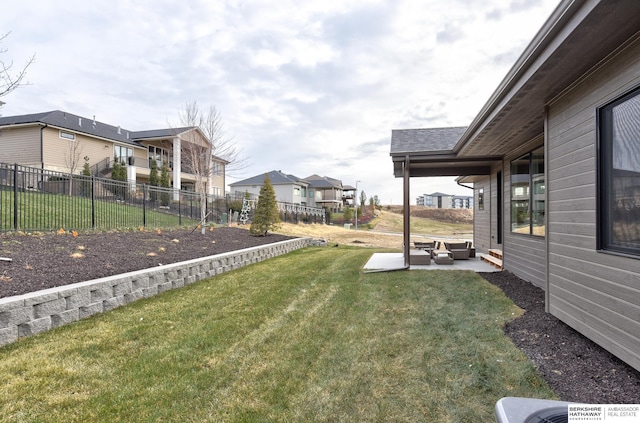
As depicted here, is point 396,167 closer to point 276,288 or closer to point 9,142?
point 276,288

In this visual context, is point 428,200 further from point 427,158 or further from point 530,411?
point 530,411

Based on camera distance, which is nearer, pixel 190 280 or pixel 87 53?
pixel 190 280

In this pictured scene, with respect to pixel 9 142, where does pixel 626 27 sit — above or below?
below

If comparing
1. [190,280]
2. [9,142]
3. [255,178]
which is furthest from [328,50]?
[255,178]

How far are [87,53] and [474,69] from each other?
423 inches

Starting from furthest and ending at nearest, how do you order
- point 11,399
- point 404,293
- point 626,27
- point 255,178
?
1. point 255,178
2. point 404,293
3. point 626,27
4. point 11,399

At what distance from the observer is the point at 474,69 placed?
8.80m

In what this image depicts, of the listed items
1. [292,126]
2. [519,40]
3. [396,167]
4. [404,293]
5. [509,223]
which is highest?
[292,126]

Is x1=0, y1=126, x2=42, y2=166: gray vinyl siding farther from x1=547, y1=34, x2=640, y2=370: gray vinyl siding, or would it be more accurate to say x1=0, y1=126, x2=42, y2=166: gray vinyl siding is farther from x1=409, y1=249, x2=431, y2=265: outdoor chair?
x1=547, y1=34, x2=640, y2=370: gray vinyl siding

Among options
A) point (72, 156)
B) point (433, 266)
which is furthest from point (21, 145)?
A: point (433, 266)

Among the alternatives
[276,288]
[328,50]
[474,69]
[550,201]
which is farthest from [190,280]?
[474,69]

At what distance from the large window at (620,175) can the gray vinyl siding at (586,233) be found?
3.3 inches

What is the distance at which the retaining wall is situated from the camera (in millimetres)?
3441

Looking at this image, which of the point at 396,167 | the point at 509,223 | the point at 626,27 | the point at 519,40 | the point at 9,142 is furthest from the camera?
the point at 9,142
